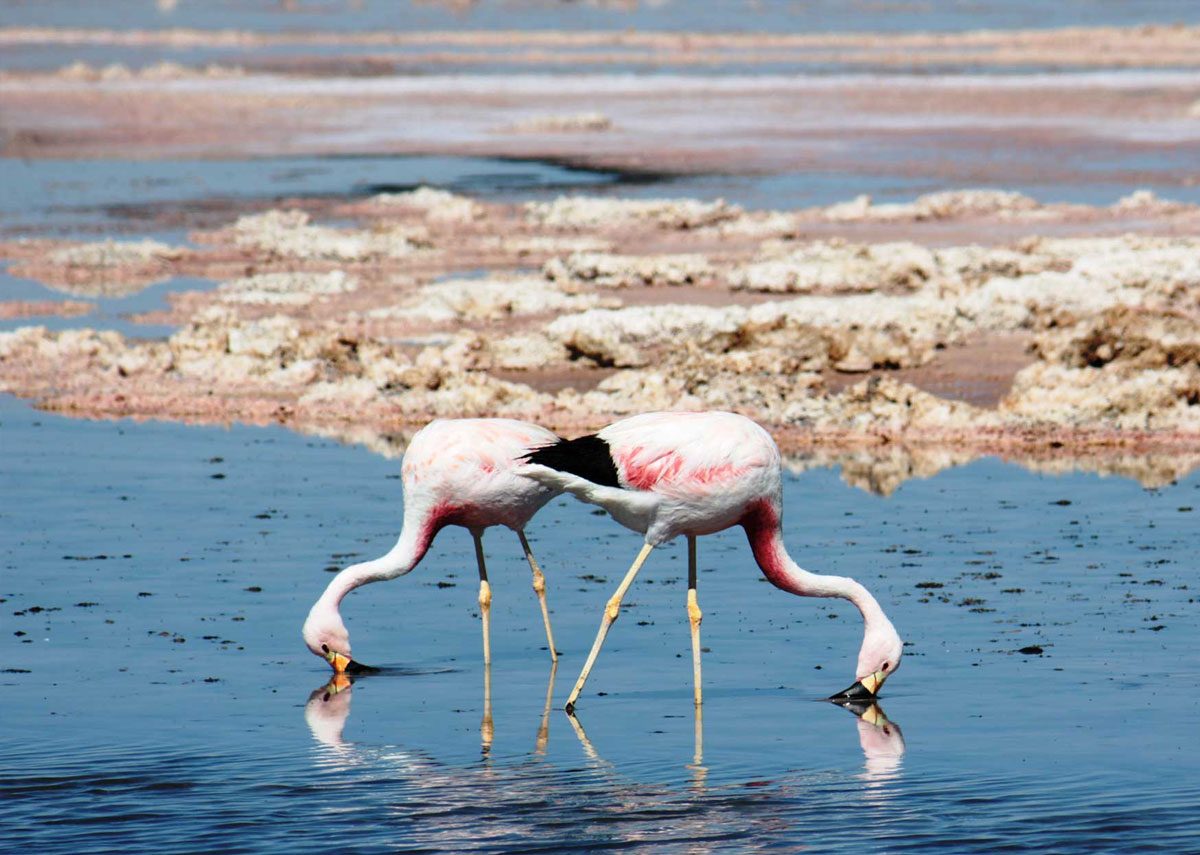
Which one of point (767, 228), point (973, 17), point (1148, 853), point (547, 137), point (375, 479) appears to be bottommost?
point (1148, 853)

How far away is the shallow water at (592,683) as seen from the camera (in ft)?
29.1

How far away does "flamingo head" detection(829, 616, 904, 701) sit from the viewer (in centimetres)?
1041

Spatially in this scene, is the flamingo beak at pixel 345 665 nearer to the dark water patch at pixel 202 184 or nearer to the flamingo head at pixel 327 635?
the flamingo head at pixel 327 635

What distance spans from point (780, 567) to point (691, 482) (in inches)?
29.7

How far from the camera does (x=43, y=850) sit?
8508mm

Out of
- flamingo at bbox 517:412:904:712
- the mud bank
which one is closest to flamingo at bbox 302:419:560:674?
flamingo at bbox 517:412:904:712

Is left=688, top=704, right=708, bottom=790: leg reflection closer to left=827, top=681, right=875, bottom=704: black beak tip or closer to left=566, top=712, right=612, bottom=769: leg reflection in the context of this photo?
left=566, top=712, right=612, bottom=769: leg reflection

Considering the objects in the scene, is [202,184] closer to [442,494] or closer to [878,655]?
[442,494]

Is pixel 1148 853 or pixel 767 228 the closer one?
pixel 1148 853

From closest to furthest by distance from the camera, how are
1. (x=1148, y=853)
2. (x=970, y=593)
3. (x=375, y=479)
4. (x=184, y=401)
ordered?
(x=1148, y=853) → (x=970, y=593) → (x=375, y=479) → (x=184, y=401)

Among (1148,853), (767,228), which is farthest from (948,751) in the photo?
(767,228)

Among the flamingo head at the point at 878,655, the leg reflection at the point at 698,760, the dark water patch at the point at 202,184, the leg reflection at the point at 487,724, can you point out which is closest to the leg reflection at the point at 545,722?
the leg reflection at the point at 487,724

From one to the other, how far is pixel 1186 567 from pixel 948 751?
4264 mm

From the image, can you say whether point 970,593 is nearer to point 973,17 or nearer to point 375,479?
point 375,479
